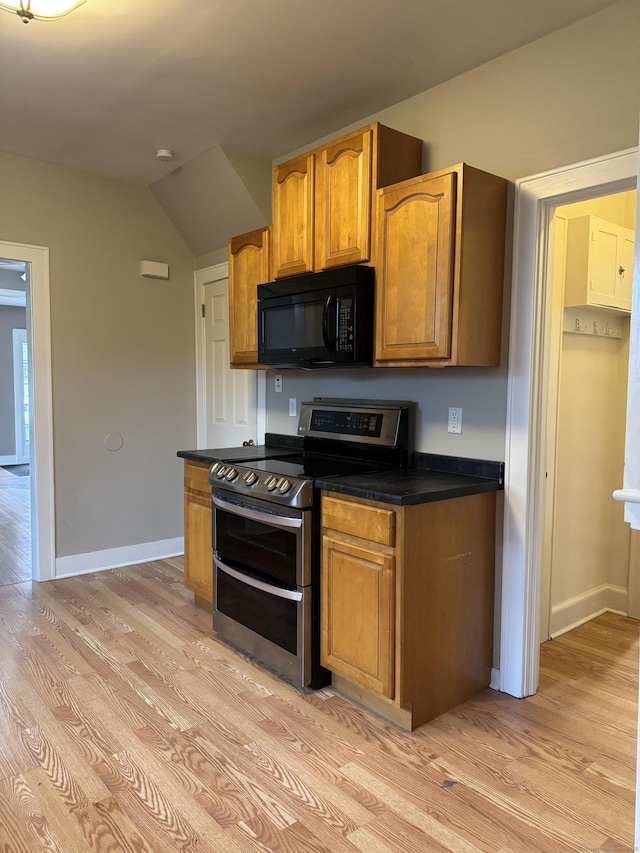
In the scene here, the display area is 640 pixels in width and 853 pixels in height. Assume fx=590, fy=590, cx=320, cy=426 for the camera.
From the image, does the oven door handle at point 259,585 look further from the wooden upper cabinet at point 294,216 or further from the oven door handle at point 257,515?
the wooden upper cabinet at point 294,216

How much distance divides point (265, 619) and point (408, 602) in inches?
31.8

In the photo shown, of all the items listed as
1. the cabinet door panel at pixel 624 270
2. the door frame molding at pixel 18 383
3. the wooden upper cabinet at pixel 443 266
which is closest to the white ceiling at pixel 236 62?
the wooden upper cabinet at pixel 443 266

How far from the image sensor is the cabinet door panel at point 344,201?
8.37ft

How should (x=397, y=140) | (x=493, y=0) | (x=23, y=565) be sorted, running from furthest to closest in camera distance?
(x=23, y=565) < (x=397, y=140) < (x=493, y=0)

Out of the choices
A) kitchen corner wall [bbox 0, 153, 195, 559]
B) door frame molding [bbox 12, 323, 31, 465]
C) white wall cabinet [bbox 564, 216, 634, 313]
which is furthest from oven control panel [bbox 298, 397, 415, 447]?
door frame molding [bbox 12, 323, 31, 465]

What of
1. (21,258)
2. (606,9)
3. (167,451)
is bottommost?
(167,451)

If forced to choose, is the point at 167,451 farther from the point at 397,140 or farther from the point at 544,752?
the point at 544,752

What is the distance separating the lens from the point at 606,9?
6.75ft

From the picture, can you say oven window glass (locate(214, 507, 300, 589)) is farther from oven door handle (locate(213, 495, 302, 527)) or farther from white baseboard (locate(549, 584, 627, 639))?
white baseboard (locate(549, 584, 627, 639))

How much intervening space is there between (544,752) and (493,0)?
261cm

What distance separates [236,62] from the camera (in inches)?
97.6

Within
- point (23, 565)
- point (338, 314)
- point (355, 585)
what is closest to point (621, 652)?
point (355, 585)

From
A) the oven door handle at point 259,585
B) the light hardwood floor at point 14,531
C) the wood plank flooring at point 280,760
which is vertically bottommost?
the wood plank flooring at point 280,760

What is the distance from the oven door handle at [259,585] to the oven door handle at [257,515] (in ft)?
0.92
